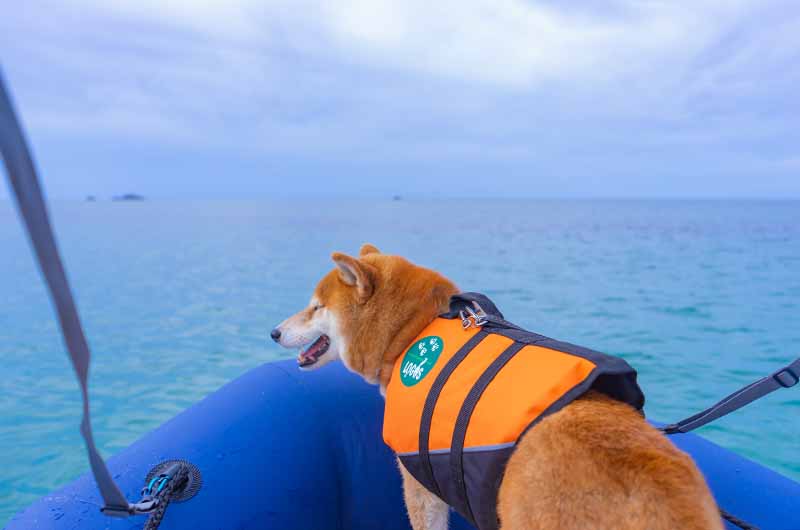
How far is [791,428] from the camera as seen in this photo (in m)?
6.13

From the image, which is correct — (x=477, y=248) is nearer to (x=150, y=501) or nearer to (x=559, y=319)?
(x=559, y=319)

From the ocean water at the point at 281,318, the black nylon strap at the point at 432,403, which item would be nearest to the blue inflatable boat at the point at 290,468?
the black nylon strap at the point at 432,403

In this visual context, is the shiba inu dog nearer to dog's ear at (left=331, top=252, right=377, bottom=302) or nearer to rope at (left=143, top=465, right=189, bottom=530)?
dog's ear at (left=331, top=252, right=377, bottom=302)

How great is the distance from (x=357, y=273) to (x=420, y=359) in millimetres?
492

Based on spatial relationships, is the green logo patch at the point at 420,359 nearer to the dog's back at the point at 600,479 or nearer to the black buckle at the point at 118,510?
the dog's back at the point at 600,479

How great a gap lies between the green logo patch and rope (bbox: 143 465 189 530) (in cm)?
97

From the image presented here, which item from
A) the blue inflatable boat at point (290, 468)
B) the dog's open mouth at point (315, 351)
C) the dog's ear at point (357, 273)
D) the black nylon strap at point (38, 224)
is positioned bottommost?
the blue inflatable boat at point (290, 468)

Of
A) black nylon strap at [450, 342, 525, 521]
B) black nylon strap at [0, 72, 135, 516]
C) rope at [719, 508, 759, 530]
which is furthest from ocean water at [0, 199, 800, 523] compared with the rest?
black nylon strap at [0, 72, 135, 516]

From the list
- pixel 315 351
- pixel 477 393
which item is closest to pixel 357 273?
pixel 315 351

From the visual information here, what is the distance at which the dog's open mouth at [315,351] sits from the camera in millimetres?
2748

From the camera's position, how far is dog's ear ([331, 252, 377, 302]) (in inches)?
92.8

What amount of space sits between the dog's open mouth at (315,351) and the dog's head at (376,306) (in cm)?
10

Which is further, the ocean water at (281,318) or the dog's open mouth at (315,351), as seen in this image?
the ocean water at (281,318)

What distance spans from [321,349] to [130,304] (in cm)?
1170
